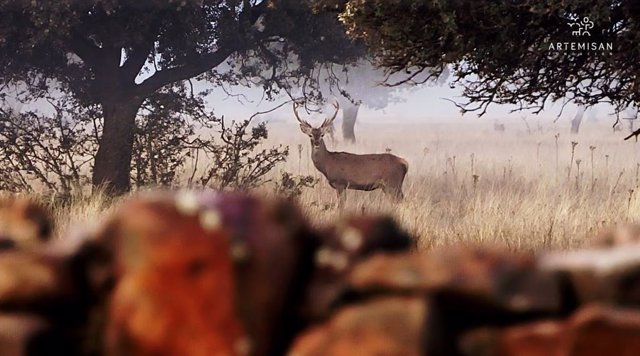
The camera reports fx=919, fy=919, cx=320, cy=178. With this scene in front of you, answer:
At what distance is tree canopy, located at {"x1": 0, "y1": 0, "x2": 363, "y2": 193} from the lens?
1339 centimetres

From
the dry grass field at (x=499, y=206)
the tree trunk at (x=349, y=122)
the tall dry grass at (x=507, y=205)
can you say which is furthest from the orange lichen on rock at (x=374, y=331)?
the tree trunk at (x=349, y=122)

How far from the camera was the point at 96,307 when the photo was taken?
1492 millimetres

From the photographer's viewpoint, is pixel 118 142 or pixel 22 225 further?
pixel 118 142

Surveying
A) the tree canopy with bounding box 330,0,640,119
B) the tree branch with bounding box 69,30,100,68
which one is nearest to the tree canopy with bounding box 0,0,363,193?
the tree branch with bounding box 69,30,100,68

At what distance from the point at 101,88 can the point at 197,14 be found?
6.97ft

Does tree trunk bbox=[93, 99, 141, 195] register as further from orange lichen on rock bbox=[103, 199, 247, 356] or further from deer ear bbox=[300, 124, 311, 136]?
orange lichen on rock bbox=[103, 199, 247, 356]

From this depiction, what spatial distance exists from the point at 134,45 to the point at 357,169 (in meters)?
4.03

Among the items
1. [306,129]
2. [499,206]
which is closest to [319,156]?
[306,129]

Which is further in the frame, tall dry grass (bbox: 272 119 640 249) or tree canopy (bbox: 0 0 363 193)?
tree canopy (bbox: 0 0 363 193)

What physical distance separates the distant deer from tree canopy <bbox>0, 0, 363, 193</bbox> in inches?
59.6

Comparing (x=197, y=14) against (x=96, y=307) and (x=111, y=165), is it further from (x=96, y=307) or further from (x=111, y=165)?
(x=96, y=307)

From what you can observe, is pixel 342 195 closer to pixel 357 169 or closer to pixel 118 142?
pixel 357 169

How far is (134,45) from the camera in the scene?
14492mm

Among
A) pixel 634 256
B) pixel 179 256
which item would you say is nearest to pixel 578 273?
pixel 634 256
